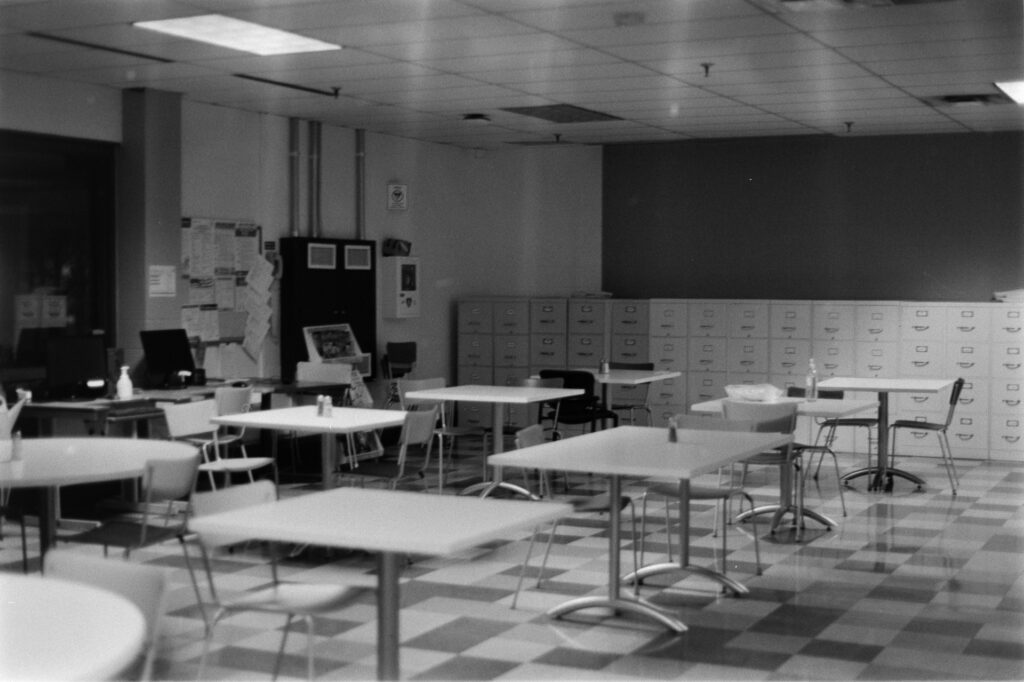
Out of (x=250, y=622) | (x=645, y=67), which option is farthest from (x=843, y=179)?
(x=250, y=622)

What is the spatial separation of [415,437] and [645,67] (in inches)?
115

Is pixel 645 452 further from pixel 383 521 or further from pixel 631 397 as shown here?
pixel 631 397

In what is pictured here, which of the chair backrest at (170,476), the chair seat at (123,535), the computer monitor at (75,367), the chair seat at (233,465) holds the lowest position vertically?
the chair seat at (233,465)

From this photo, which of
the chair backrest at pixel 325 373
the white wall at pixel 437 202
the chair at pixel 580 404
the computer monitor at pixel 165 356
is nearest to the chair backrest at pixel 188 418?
the computer monitor at pixel 165 356

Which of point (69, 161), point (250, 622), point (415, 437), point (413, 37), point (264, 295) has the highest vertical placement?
point (413, 37)

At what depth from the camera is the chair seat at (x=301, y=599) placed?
3820 millimetres

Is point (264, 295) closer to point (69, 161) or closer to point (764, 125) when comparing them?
point (69, 161)

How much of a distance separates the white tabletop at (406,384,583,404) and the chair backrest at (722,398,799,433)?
1.28m

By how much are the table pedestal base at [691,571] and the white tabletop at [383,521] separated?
6.58 ft

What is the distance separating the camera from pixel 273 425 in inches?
258

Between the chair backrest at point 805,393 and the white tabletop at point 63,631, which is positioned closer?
the white tabletop at point 63,631

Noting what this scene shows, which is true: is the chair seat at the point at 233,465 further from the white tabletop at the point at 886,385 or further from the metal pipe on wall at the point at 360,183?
the metal pipe on wall at the point at 360,183

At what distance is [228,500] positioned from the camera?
4039mm

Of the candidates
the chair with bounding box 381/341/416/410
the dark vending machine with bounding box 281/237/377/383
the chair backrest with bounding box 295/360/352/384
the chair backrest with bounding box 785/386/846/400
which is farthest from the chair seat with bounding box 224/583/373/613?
the chair with bounding box 381/341/416/410
